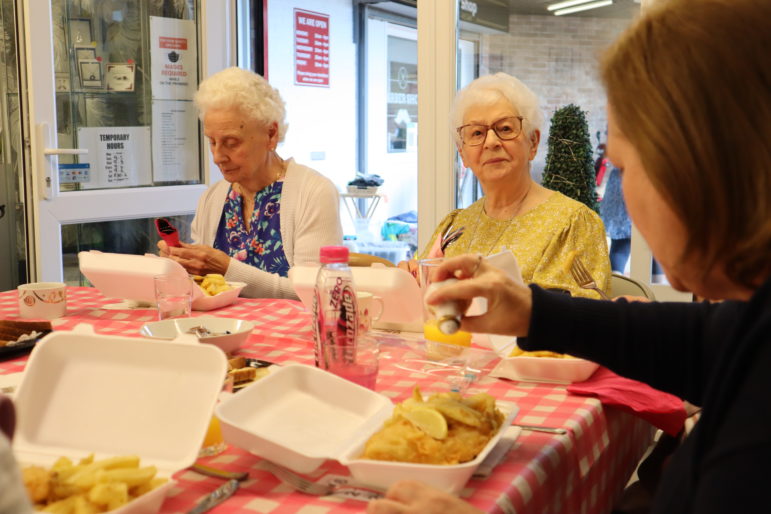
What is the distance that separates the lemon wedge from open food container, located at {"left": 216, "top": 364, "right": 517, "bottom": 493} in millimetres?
55

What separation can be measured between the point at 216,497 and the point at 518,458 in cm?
41

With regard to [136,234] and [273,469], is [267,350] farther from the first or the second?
[136,234]

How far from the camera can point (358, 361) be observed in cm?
129

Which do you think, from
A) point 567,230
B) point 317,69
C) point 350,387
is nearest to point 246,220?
point 567,230

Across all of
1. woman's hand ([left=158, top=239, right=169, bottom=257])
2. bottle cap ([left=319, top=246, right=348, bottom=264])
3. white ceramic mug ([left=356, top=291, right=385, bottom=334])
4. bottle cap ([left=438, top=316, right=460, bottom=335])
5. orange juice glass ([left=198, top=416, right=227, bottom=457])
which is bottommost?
orange juice glass ([left=198, top=416, right=227, bottom=457])

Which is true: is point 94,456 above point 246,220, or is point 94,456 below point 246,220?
below

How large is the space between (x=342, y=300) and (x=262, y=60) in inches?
172

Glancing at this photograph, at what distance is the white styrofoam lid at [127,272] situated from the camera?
76.1 inches

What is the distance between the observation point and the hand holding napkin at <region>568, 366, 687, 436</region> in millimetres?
1312

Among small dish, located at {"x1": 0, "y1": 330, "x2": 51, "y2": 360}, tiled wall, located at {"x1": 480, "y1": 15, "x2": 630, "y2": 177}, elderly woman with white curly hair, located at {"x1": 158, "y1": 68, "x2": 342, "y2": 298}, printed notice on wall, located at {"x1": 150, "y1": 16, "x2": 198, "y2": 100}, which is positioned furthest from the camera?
printed notice on wall, located at {"x1": 150, "y1": 16, "x2": 198, "y2": 100}

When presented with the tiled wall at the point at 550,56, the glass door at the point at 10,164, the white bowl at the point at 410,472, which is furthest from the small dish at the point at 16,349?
the tiled wall at the point at 550,56

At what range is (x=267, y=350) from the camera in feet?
5.44

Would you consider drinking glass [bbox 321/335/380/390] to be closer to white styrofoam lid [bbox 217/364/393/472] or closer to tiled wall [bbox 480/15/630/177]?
white styrofoam lid [bbox 217/364/393/472]

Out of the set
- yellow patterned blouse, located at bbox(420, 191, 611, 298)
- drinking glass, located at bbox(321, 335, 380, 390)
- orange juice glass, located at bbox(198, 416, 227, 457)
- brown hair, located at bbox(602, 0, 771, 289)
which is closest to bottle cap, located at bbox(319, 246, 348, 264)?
drinking glass, located at bbox(321, 335, 380, 390)
